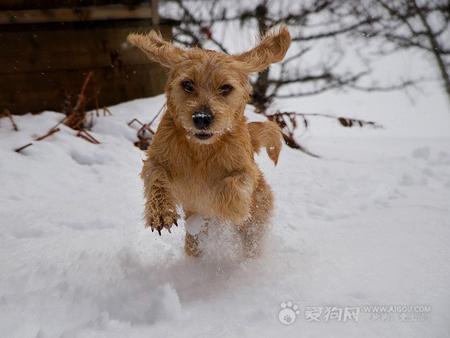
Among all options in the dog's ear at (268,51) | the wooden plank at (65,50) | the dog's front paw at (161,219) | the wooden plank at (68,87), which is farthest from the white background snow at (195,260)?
the dog's ear at (268,51)

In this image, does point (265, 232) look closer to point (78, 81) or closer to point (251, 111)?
point (251, 111)

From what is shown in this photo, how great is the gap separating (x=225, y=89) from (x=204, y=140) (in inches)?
14.1

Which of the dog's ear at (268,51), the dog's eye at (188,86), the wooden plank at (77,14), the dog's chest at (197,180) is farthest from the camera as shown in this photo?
the wooden plank at (77,14)

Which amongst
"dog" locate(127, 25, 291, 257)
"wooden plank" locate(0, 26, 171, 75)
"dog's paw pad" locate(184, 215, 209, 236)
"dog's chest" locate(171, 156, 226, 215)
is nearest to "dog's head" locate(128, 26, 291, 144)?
"dog" locate(127, 25, 291, 257)

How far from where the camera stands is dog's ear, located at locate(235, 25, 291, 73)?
9.07 feet

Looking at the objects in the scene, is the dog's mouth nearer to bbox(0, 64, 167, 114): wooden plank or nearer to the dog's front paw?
the dog's front paw

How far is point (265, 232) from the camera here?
3000 millimetres

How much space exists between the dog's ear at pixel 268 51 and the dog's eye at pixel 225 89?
0.92 feet

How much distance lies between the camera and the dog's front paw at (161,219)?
2365 mm

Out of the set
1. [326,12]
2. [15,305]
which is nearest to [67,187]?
[15,305]

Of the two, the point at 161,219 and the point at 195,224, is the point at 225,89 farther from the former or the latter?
the point at 195,224

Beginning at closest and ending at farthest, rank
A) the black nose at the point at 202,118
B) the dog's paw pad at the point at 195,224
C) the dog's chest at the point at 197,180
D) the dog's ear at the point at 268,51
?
the black nose at the point at 202,118 < the dog's chest at the point at 197,180 < the dog's ear at the point at 268,51 < the dog's paw pad at the point at 195,224

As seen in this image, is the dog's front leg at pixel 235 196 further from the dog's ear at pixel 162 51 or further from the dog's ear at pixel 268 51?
the dog's ear at pixel 162 51

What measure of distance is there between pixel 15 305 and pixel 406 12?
933cm
